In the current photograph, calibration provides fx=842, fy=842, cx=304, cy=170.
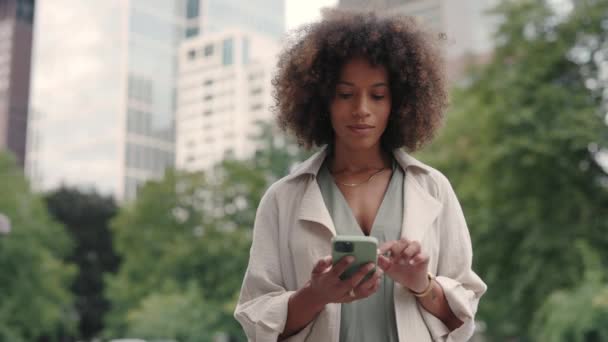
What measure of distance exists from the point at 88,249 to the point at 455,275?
34704mm

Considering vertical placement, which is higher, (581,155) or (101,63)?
(101,63)

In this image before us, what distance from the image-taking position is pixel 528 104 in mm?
17828

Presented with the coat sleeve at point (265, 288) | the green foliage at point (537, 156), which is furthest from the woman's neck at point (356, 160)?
the green foliage at point (537, 156)

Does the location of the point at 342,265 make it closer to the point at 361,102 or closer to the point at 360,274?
the point at 360,274

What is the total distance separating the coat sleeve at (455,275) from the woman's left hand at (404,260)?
158 mm

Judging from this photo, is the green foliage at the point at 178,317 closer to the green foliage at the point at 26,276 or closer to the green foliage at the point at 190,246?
the green foliage at the point at 190,246

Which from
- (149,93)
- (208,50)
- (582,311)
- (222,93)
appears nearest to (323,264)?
(582,311)

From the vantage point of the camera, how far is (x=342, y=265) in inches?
82.3

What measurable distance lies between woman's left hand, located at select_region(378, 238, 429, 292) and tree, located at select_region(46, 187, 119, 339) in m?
33.9

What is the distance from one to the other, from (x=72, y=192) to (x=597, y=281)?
27.0m

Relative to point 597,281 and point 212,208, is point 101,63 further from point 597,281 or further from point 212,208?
point 597,281

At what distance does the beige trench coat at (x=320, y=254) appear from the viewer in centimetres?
238

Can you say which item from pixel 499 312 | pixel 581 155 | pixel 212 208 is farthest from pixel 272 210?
pixel 212 208

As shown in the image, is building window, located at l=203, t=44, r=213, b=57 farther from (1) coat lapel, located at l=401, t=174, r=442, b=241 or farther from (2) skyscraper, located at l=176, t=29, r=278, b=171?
(1) coat lapel, located at l=401, t=174, r=442, b=241
